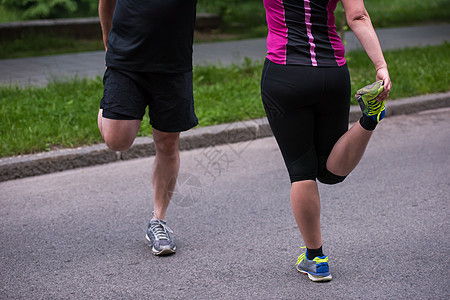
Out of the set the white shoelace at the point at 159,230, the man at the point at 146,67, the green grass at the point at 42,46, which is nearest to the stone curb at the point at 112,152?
the white shoelace at the point at 159,230

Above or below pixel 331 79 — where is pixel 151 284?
below

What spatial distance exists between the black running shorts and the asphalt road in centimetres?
83

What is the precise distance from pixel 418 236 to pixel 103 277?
6.35 feet

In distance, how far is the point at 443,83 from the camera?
26.2 feet

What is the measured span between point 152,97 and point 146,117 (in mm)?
3042

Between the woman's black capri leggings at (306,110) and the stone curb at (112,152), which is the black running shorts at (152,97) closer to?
the woman's black capri leggings at (306,110)

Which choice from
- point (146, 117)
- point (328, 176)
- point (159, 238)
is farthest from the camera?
point (146, 117)

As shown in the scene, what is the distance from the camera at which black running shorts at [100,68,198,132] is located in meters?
3.23

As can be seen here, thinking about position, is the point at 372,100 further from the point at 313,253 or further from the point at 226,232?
the point at 226,232

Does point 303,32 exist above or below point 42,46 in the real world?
above

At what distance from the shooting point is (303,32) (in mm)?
2783

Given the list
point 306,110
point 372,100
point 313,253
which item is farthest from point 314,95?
point 313,253

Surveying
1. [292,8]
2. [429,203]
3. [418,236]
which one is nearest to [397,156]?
[429,203]

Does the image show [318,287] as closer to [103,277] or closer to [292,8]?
[103,277]
